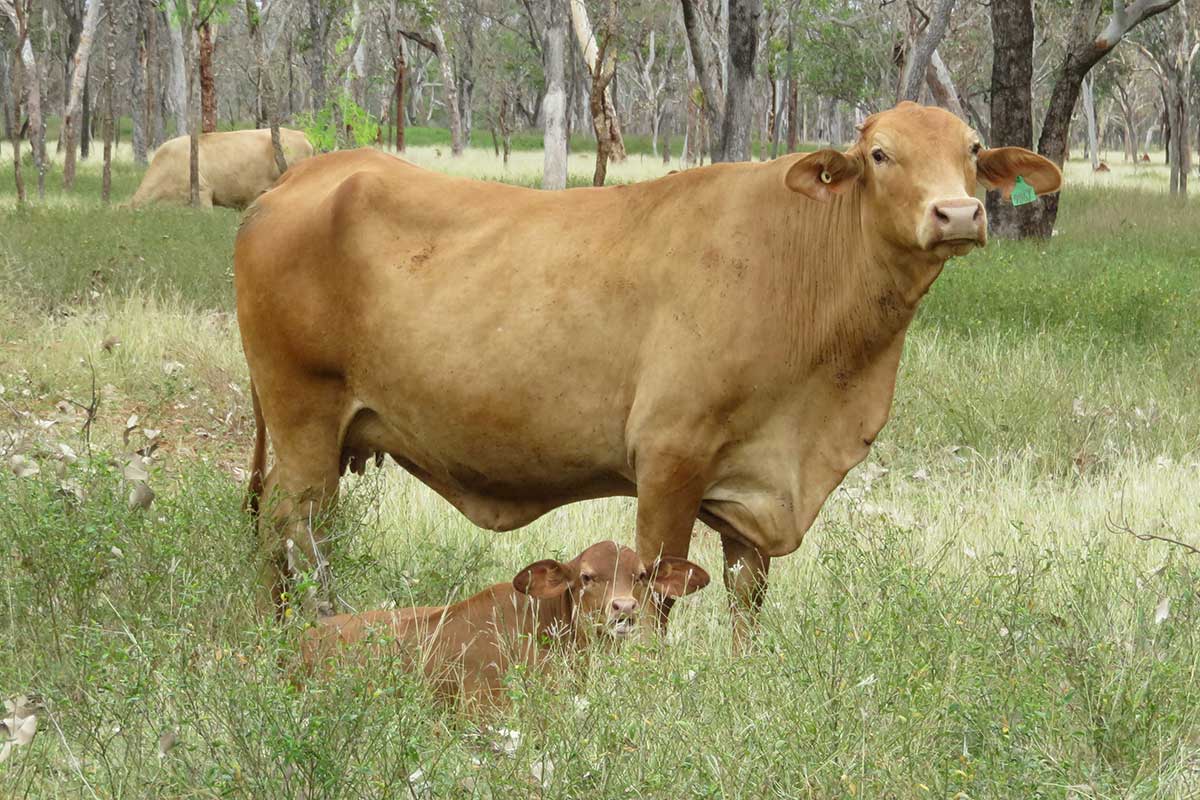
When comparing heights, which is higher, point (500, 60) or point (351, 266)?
point (500, 60)

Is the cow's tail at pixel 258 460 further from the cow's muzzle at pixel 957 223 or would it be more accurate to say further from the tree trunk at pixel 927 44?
the tree trunk at pixel 927 44

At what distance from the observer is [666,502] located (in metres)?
4.42

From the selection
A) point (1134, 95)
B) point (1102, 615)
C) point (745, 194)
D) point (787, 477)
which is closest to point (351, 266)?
point (745, 194)

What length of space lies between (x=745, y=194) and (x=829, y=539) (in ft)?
4.63

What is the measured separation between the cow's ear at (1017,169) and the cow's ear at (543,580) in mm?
2025

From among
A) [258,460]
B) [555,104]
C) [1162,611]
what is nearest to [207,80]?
[555,104]

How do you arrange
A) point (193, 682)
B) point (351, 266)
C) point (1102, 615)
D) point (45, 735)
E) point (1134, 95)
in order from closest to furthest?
point (193, 682) → point (45, 735) → point (1102, 615) → point (351, 266) → point (1134, 95)

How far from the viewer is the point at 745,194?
15.4ft

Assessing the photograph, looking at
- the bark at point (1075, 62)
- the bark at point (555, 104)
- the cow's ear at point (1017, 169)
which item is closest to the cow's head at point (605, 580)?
the cow's ear at point (1017, 169)

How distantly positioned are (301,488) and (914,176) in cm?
251

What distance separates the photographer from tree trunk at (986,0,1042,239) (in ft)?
51.1

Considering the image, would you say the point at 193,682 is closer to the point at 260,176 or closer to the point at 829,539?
the point at 829,539

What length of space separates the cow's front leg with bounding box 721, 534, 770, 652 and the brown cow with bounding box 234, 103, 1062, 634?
0.01m

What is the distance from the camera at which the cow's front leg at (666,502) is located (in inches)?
173
